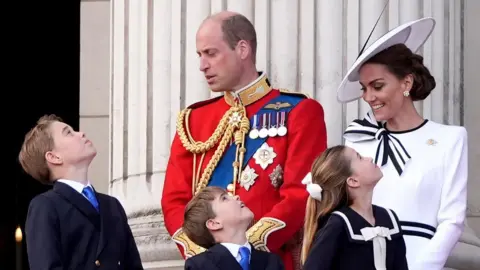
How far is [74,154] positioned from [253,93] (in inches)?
41.7

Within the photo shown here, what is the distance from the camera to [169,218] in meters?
8.09

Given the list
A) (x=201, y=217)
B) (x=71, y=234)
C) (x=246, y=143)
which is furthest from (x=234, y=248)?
(x=246, y=143)

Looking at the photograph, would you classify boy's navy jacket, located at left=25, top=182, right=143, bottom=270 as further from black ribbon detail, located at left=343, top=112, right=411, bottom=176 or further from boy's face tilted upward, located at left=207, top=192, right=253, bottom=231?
black ribbon detail, located at left=343, top=112, right=411, bottom=176

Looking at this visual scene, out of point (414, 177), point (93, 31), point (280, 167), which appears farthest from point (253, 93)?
point (93, 31)

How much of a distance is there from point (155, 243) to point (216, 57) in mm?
1364

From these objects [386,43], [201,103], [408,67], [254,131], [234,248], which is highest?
[386,43]

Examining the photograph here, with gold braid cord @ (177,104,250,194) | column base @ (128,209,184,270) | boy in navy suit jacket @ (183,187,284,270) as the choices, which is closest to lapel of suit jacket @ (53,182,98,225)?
boy in navy suit jacket @ (183,187,284,270)

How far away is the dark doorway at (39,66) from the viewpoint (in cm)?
1216

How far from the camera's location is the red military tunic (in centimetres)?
785

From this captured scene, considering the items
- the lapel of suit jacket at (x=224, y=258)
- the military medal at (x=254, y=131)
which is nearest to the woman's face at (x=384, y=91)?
the military medal at (x=254, y=131)

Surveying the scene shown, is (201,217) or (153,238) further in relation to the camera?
(153,238)

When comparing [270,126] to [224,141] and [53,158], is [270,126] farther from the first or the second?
[53,158]

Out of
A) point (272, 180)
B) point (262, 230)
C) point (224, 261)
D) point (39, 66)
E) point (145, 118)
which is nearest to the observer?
point (224, 261)

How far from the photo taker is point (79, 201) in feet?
24.4
